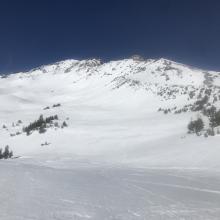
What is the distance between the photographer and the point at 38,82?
142250 millimetres

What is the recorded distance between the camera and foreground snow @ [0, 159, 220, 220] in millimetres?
7156

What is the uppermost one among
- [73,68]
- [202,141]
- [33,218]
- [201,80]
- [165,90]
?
[73,68]

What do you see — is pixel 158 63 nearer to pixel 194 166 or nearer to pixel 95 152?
pixel 95 152

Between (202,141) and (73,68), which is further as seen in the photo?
(73,68)

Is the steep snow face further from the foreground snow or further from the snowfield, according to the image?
the foreground snow

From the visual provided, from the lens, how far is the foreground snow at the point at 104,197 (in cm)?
716

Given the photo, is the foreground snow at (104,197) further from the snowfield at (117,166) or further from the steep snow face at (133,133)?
Answer: the steep snow face at (133,133)

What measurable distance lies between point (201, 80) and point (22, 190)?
80.3m

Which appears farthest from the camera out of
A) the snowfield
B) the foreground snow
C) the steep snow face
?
the steep snow face

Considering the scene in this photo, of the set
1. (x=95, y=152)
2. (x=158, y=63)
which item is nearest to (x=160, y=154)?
(x=95, y=152)

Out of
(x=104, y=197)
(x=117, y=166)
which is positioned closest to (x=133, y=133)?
(x=117, y=166)

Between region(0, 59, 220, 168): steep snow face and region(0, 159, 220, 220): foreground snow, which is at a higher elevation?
region(0, 59, 220, 168): steep snow face

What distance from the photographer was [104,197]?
29.0 feet

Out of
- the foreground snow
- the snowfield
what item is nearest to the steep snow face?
the snowfield
